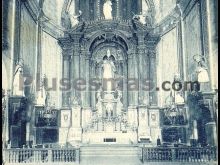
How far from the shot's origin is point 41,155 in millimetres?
13188

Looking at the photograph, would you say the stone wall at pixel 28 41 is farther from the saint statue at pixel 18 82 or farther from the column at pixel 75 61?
the column at pixel 75 61

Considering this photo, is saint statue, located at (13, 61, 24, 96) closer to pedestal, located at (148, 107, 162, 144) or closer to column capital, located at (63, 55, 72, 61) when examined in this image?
column capital, located at (63, 55, 72, 61)

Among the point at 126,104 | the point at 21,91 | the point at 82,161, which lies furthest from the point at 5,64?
the point at 126,104

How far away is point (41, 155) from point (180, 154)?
4788mm

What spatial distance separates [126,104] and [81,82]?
8.63ft

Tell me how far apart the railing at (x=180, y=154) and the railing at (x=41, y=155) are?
2.54 metres

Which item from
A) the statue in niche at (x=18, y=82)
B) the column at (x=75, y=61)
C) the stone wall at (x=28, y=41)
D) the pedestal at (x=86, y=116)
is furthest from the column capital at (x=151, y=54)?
the statue in niche at (x=18, y=82)

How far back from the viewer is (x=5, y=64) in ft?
46.1

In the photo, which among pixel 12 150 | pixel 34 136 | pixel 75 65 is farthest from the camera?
pixel 75 65

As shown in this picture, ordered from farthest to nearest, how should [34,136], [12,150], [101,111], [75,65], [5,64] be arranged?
[75,65] < [101,111] < [34,136] < [5,64] < [12,150]

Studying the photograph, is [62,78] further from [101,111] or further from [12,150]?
[12,150]

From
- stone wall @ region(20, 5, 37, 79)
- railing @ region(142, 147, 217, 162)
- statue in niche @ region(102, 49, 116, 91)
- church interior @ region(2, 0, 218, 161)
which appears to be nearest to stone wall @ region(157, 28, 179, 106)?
church interior @ region(2, 0, 218, 161)

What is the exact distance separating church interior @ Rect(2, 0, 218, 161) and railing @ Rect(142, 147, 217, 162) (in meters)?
1.60

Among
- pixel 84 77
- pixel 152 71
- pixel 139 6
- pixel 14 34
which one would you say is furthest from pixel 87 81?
pixel 14 34
